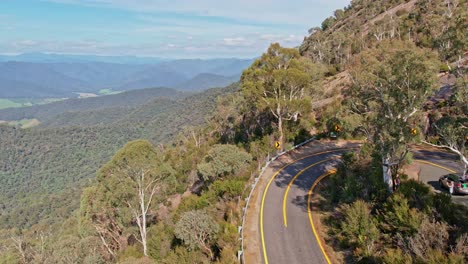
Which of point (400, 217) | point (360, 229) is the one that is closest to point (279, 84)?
point (360, 229)

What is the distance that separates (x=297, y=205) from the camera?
66.8 feet

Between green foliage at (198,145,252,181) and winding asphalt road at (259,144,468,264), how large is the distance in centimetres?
375

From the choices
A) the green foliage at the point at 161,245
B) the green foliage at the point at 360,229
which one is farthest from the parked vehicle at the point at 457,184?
the green foliage at the point at 161,245

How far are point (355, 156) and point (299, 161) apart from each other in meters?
6.88

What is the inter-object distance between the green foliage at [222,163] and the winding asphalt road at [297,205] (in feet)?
12.3

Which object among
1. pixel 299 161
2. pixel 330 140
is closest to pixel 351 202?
pixel 299 161

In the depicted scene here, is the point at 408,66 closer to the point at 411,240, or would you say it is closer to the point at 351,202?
the point at 411,240

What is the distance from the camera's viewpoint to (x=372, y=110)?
16.5 m

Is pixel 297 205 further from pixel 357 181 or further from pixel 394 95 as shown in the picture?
pixel 394 95

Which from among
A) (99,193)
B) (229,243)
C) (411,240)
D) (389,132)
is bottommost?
(99,193)

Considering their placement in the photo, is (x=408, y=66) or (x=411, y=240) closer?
(x=411, y=240)

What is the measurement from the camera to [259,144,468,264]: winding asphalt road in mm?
15416

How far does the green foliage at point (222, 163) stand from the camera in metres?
27.2

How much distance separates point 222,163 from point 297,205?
8.99 meters
